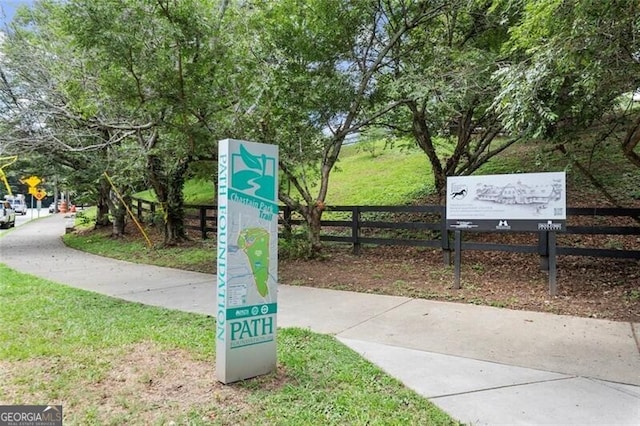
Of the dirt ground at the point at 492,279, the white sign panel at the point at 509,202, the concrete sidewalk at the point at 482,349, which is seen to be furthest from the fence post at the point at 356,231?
the white sign panel at the point at 509,202

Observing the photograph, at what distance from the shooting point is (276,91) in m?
8.40

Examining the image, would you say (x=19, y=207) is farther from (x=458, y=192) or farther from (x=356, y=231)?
(x=458, y=192)

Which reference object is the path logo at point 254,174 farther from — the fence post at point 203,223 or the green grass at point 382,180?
the fence post at point 203,223

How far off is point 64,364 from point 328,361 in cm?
227

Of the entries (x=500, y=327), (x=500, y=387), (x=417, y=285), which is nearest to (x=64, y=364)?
(x=500, y=387)

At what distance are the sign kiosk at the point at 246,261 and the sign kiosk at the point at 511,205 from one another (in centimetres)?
402

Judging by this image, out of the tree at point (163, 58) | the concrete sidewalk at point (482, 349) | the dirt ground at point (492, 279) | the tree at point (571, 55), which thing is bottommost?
the concrete sidewalk at point (482, 349)

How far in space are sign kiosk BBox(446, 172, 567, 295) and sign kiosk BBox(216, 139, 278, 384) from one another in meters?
4.02

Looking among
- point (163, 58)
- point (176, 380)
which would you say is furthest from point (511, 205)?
point (163, 58)

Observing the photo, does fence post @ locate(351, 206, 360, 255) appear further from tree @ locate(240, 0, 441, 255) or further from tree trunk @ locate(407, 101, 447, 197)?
tree trunk @ locate(407, 101, 447, 197)

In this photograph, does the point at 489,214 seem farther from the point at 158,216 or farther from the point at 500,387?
the point at 158,216

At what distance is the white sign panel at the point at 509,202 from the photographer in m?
6.31

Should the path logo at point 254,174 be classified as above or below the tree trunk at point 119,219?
above

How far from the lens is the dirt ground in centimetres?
603
